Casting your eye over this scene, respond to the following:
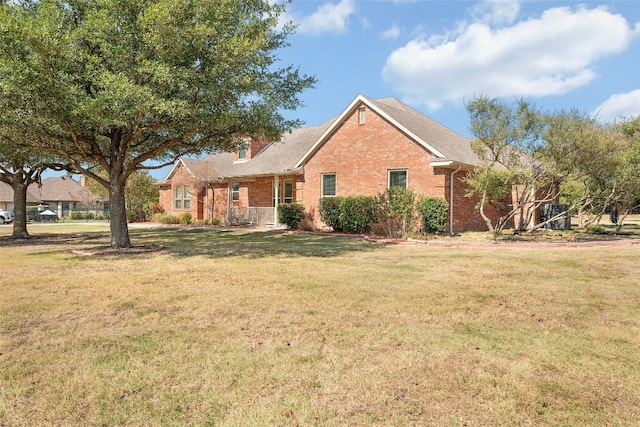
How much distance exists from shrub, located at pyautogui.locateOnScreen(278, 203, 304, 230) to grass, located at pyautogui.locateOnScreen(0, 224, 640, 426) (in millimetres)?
12259

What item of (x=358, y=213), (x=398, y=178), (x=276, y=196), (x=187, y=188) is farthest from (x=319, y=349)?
(x=187, y=188)

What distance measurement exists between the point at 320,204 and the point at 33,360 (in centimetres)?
1647

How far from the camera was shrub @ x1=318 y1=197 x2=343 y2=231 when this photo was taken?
19.0 meters

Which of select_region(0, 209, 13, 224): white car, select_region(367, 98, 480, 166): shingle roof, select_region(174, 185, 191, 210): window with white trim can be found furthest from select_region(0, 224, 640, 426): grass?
select_region(0, 209, 13, 224): white car

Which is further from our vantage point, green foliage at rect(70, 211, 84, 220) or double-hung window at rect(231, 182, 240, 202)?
green foliage at rect(70, 211, 84, 220)

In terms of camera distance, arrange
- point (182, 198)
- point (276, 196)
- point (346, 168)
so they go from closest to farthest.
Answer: point (346, 168), point (276, 196), point (182, 198)

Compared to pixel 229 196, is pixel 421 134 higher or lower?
higher

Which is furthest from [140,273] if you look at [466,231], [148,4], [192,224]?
[192,224]

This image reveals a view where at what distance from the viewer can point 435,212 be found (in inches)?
642

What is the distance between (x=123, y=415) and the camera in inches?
113

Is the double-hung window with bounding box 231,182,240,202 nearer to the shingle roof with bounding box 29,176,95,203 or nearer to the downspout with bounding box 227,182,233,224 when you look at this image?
the downspout with bounding box 227,182,233,224

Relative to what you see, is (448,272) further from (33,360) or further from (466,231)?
(466,231)

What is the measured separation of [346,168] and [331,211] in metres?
2.35

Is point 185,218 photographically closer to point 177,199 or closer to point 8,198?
point 177,199
